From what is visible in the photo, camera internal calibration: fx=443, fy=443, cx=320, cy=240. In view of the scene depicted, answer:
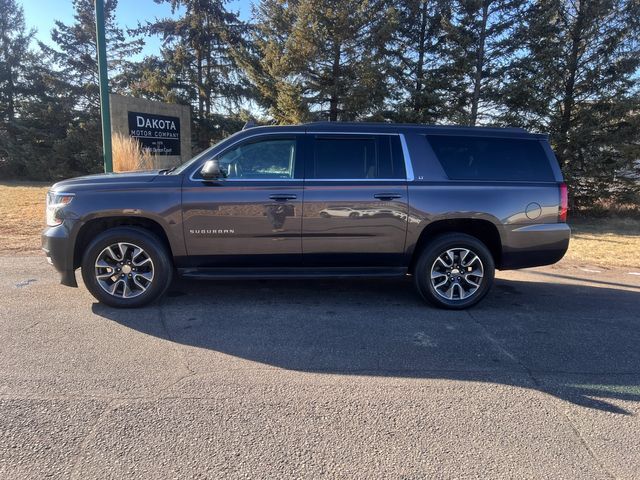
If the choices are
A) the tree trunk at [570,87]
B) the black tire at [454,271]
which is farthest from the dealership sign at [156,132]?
the tree trunk at [570,87]

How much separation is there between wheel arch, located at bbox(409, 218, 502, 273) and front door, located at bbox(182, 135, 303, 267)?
1359mm

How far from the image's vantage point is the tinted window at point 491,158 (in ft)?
16.3

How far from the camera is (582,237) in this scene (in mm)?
10992

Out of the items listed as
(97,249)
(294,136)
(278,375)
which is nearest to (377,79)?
(294,136)

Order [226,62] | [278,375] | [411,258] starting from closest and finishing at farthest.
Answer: [278,375] < [411,258] < [226,62]

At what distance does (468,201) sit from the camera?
4848mm

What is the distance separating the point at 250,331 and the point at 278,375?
0.92 metres

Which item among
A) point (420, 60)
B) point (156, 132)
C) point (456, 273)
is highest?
point (420, 60)

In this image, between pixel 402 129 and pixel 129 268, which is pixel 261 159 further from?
pixel 129 268

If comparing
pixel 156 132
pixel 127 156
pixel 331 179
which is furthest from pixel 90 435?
pixel 156 132

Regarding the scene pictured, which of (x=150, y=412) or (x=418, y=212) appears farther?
(x=418, y=212)

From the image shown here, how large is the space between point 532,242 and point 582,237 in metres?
7.30

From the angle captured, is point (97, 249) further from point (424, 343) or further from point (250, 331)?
point (424, 343)

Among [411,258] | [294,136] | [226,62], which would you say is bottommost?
[411,258]
